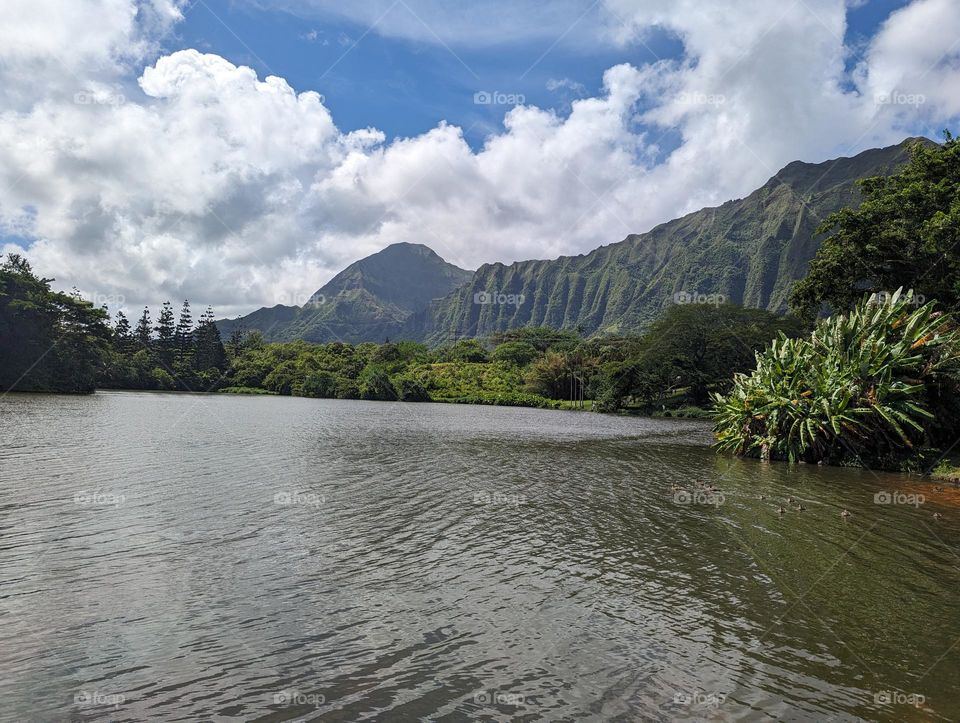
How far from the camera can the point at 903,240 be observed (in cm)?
3147

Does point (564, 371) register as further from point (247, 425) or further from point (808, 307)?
point (247, 425)

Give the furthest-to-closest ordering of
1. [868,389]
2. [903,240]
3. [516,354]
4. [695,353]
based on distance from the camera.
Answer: [516,354], [695,353], [903,240], [868,389]

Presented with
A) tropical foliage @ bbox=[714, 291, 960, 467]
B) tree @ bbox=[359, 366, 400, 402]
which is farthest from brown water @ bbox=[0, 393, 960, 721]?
tree @ bbox=[359, 366, 400, 402]

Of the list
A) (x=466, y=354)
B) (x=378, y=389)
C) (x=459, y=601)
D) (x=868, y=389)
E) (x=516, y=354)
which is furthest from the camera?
(x=466, y=354)

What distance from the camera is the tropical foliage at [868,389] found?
22750 mm

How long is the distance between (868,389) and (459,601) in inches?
848

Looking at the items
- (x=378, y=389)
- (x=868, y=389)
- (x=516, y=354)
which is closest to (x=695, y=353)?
(x=868, y=389)

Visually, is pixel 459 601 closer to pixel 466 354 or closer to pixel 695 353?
pixel 695 353

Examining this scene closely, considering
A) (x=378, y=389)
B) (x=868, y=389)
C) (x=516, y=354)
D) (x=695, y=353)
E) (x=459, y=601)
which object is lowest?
(x=459, y=601)

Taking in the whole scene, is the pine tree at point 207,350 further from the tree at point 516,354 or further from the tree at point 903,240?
the tree at point 903,240

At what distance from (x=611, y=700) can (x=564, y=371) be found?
328 feet

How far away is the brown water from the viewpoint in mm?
6023

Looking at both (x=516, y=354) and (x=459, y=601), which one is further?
(x=516, y=354)

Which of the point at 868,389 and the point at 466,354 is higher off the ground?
the point at 466,354
